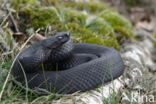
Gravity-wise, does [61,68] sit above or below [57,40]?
below

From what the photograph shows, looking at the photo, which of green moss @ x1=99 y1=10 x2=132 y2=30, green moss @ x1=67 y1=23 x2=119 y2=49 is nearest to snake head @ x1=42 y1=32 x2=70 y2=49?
green moss @ x1=67 y1=23 x2=119 y2=49

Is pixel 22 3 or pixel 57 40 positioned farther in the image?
pixel 22 3

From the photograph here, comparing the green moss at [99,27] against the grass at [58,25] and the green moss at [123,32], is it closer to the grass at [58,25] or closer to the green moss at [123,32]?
the grass at [58,25]

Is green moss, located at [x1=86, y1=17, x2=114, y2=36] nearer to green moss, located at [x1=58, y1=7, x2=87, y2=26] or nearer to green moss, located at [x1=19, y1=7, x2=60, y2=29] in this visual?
green moss, located at [x1=58, y1=7, x2=87, y2=26]

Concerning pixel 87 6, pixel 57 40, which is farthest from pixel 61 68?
pixel 87 6

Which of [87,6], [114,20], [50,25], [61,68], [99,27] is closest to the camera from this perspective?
[61,68]

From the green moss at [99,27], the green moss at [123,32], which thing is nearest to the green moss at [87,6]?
the green moss at [123,32]

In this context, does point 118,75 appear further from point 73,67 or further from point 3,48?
point 3,48

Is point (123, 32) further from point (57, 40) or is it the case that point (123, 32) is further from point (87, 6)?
point (57, 40)
